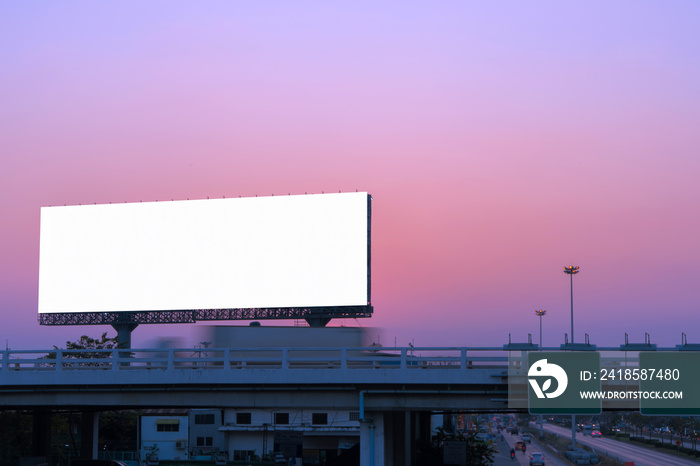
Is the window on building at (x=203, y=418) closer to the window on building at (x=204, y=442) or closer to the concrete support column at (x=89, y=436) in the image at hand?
the window on building at (x=204, y=442)

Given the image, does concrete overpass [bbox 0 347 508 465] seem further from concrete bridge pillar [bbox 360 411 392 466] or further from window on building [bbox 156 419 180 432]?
window on building [bbox 156 419 180 432]

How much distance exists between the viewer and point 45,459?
1489 inches

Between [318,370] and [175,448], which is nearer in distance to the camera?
[318,370]

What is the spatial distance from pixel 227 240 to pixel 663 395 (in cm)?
4262

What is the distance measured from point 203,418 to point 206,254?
4207 centimetres

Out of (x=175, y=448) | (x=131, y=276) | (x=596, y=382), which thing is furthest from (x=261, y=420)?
(x=596, y=382)

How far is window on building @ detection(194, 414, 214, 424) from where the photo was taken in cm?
10031

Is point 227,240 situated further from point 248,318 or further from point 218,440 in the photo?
point 218,440

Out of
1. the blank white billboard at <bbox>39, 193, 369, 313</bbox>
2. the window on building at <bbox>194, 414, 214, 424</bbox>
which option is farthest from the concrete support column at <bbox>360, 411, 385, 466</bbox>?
the window on building at <bbox>194, 414, 214, 424</bbox>

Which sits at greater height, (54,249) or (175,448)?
(54,249)

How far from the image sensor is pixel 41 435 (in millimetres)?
39938

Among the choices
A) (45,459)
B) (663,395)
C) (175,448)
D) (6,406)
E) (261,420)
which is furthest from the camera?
(175,448)

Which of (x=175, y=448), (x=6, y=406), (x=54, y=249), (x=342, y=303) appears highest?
(x=54, y=249)

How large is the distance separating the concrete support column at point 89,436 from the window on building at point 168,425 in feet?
185
